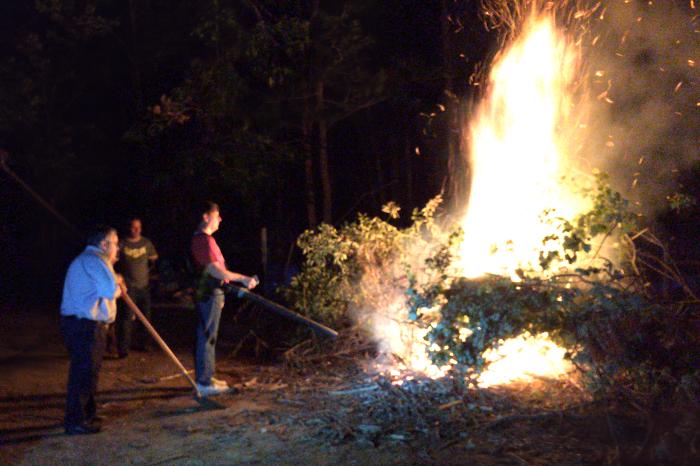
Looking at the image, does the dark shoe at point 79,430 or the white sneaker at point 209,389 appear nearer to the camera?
the dark shoe at point 79,430

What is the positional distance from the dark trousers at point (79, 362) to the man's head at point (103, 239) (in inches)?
25.7

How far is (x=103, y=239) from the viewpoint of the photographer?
583 centimetres

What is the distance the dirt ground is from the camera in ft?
16.3

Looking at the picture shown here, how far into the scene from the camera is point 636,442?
16.0ft

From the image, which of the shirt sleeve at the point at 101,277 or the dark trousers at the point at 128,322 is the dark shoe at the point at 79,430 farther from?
the dark trousers at the point at 128,322

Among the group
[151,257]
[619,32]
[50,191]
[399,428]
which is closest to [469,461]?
[399,428]

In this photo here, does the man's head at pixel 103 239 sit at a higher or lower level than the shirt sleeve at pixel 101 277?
higher

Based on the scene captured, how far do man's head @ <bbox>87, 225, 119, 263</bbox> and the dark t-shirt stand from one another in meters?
2.75

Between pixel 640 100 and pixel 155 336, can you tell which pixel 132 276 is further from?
pixel 640 100

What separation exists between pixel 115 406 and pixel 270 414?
168 centimetres

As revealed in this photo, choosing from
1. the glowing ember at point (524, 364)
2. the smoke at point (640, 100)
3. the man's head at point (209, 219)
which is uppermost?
the smoke at point (640, 100)

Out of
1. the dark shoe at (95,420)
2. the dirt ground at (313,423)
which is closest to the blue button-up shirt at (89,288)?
the dark shoe at (95,420)

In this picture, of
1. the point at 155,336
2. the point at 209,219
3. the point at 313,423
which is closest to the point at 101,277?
the point at 155,336

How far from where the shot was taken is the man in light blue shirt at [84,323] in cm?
559
